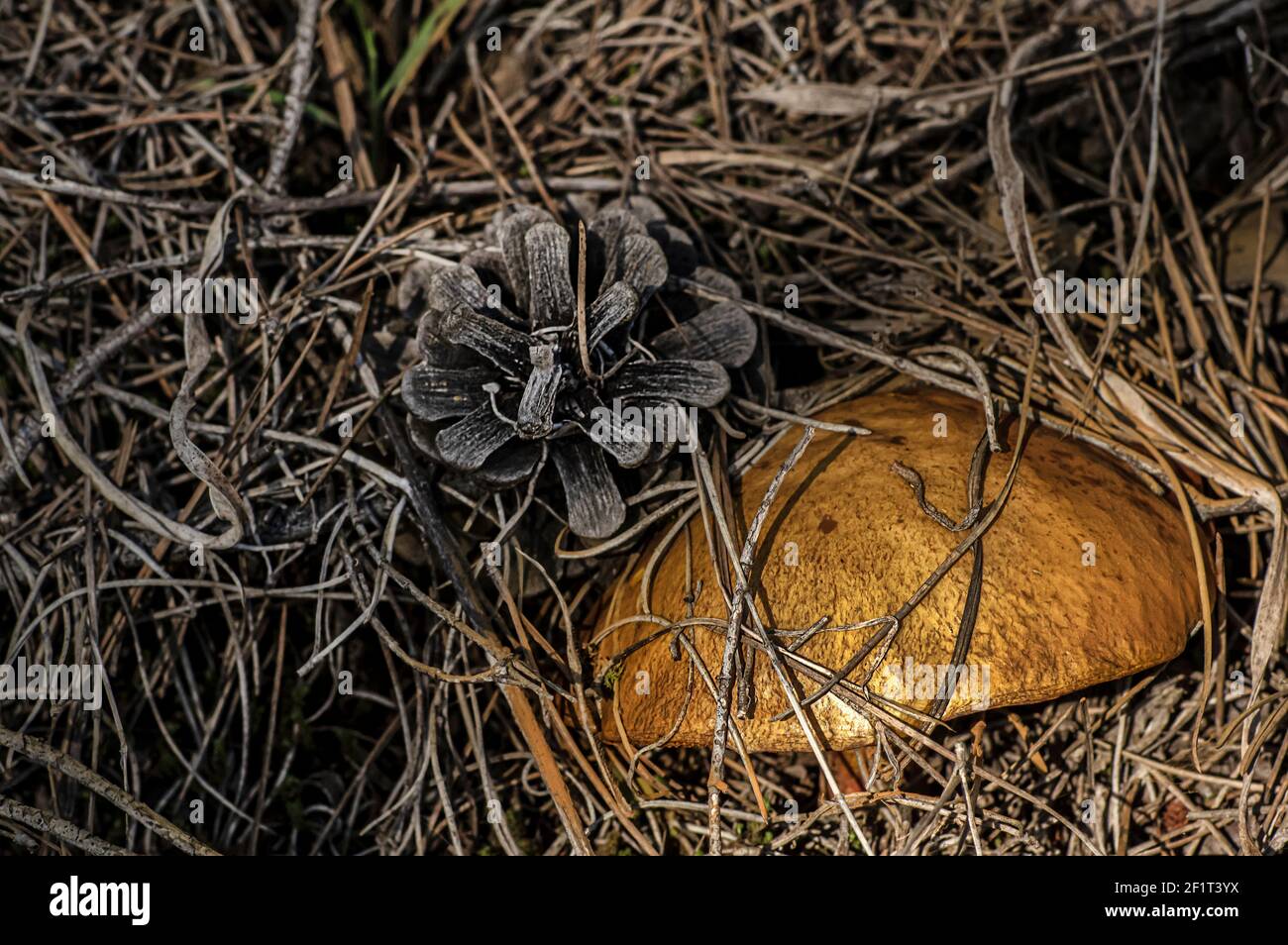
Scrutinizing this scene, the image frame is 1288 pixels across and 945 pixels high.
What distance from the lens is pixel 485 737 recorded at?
1.99m

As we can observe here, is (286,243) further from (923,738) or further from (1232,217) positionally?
(1232,217)

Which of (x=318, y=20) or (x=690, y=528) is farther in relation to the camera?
(x=318, y=20)

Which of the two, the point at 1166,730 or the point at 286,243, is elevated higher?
the point at 286,243

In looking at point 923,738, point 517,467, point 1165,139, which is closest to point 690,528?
point 517,467

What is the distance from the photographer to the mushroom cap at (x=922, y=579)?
4.77 ft

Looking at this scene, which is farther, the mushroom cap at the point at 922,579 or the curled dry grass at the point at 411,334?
the curled dry grass at the point at 411,334

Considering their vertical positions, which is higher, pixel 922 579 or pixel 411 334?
pixel 411 334

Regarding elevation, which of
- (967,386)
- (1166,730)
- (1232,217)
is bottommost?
(1166,730)

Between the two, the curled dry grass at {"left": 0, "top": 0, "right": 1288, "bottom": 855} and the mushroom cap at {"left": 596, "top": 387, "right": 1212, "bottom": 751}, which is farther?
the curled dry grass at {"left": 0, "top": 0, "right": 1288, "bottom": 855}

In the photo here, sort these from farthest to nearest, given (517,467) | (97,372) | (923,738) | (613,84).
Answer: (613,84) < (97,372) < (517,467) < (923,738)

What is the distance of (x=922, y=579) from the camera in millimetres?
1497

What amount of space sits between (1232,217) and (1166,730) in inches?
45.5

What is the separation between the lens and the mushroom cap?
4.77ft

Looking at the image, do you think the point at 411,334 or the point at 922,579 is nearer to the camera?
the point at 922,579
